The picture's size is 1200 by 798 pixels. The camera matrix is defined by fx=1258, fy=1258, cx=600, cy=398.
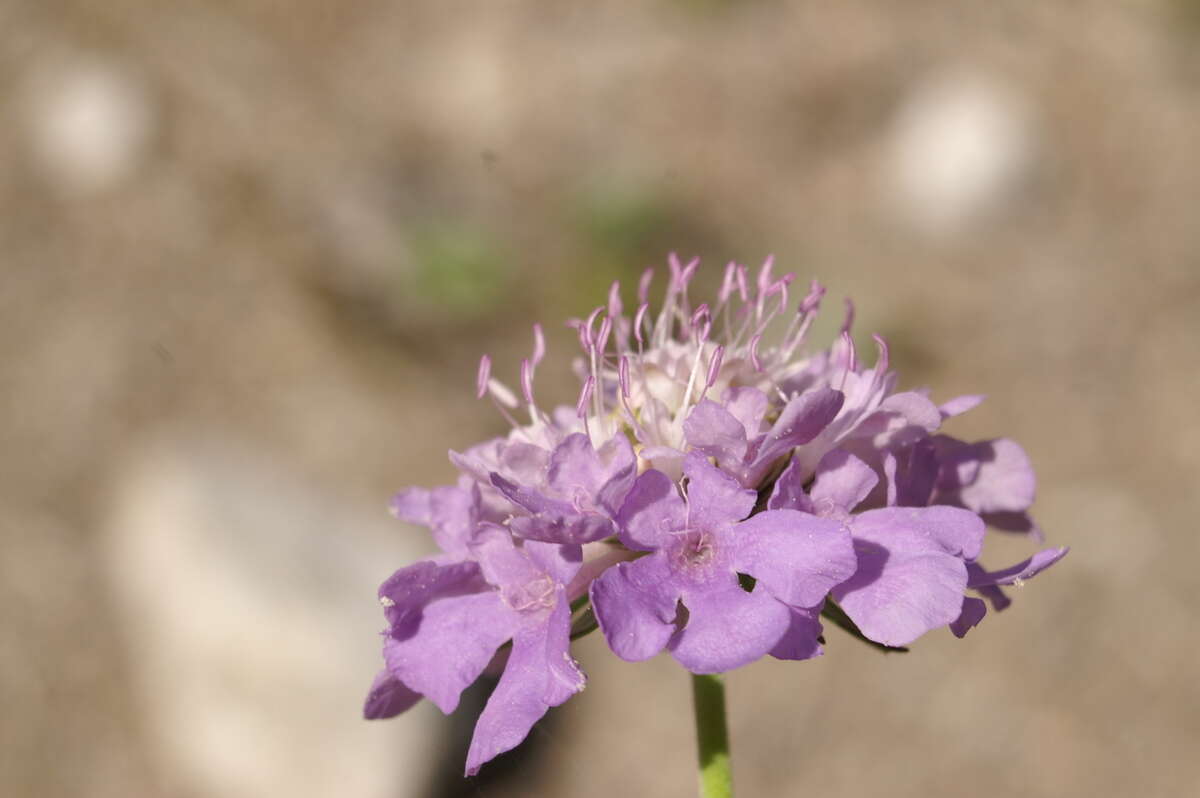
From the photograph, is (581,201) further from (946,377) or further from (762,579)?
(762,579)

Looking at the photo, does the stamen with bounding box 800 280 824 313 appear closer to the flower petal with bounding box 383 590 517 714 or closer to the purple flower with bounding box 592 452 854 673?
the purple flower with bounding box 592 452 854 673

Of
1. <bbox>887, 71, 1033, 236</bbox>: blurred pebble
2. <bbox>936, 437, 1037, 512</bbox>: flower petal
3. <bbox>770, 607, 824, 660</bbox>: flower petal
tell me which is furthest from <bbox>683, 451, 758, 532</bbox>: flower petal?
<bbox>887, 71, 1033, 236</bbox>: blurred pebble

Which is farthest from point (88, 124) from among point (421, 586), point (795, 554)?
point (795, 554)

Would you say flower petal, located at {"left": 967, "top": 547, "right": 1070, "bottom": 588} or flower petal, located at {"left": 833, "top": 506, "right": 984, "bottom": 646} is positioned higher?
flower petal, located at {"left": 833, "top": 506, "right": 984, "bottom": 646}

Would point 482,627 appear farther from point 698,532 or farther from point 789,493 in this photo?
point 789,493

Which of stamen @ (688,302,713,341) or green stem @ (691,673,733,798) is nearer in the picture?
green stem @ (691,673,733,798)

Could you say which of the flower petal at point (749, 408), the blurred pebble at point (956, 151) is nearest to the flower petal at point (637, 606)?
the flower petal at point (749, 408)
